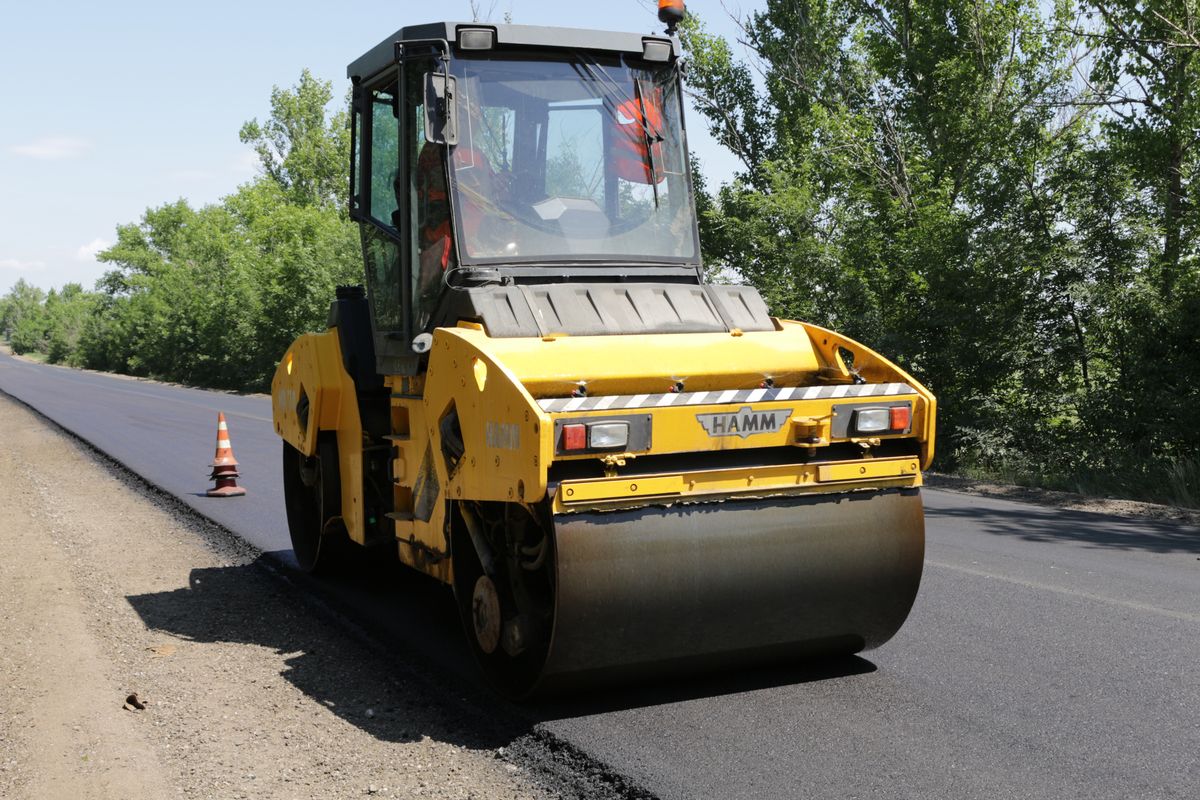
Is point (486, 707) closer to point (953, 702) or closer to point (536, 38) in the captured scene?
point (953, 702)

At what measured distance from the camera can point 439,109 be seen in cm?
555

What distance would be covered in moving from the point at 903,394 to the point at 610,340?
1274 mm

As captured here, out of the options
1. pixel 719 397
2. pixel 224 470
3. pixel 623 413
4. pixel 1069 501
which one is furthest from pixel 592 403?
pixel 1069 501

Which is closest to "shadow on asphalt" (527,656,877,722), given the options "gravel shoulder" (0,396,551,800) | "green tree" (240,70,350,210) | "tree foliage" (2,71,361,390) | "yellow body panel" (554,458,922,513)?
"gravel shoulder" (0,396,551,800)

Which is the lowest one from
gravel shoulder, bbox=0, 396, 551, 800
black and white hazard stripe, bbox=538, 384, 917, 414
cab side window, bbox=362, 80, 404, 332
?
gravel shoulder, bbox=0, 396, 551, 800

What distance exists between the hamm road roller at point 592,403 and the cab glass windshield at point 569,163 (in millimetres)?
11

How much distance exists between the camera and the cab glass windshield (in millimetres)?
5738

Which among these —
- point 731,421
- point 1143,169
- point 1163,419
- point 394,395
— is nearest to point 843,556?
point 731,421

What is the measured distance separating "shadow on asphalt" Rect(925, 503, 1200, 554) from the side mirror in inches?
245

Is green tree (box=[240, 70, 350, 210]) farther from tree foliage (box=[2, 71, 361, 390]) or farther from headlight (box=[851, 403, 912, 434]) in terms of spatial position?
headlight (box=[851, 403, 912, 434])

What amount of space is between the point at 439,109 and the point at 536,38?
69cm

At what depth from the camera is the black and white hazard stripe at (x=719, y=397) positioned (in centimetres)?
464

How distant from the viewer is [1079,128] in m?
21.5

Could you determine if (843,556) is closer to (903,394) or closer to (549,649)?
(903,394)
